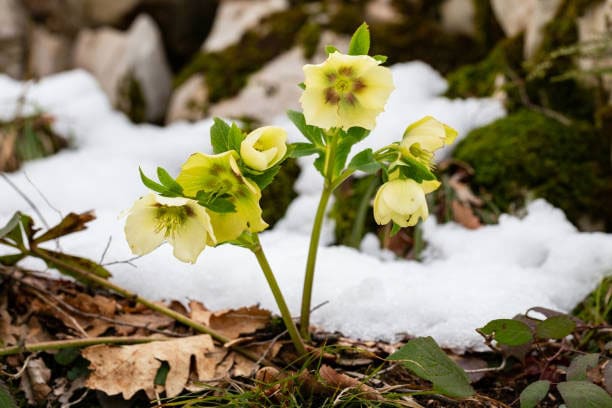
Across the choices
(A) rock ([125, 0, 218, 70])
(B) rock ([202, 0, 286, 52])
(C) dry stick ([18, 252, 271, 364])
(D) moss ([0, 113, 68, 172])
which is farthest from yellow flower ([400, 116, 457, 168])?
(A) rock ([125, 0, 218, 70])

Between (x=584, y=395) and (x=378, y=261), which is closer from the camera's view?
(x=584, y=395)

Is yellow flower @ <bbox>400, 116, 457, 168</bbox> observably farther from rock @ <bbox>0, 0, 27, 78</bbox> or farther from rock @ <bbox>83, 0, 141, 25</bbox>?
rock @ <bbox>0, 0, 27, 78</bbox>

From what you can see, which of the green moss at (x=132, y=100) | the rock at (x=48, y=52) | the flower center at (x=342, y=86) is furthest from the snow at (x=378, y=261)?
the rock at (x=48, y=52)

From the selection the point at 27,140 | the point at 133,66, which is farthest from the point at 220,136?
the point at 133,66

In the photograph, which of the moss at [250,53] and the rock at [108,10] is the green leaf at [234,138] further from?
the rock at [108,10]

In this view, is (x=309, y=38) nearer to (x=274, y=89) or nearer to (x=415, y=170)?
(x=274, y=89)

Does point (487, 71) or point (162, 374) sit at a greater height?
point (487, 71)

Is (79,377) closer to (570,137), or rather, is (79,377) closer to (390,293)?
(390,293)

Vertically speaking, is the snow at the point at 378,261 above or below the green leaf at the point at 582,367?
below
